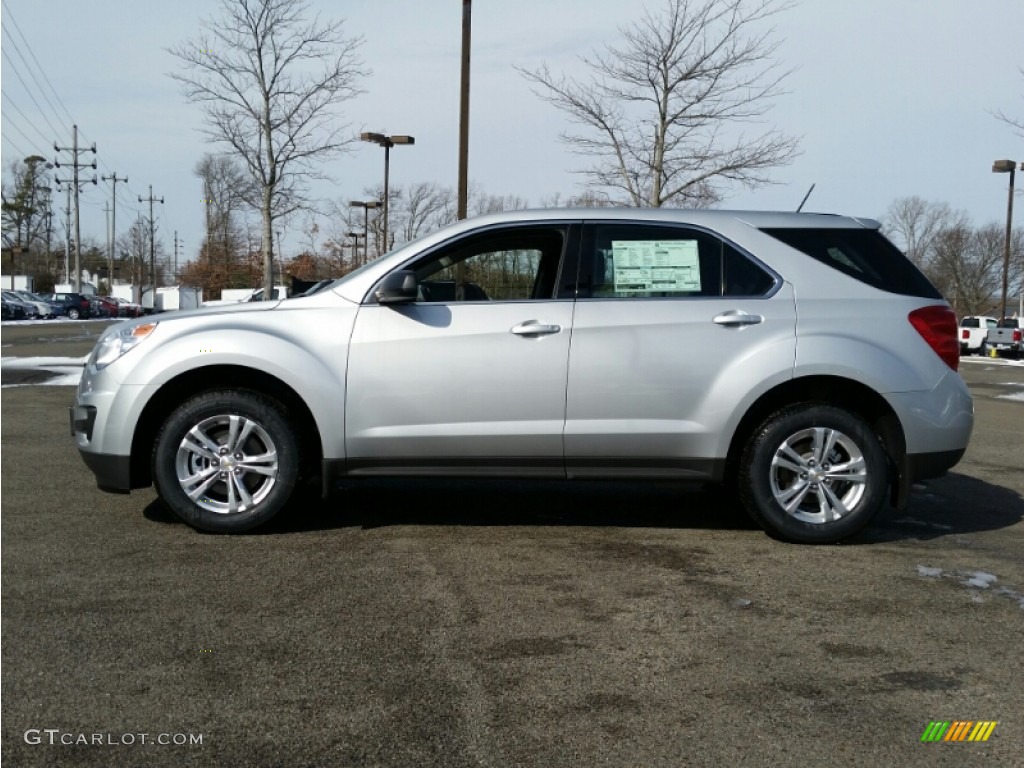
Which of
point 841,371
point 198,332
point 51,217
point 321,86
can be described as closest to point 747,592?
point 841,371

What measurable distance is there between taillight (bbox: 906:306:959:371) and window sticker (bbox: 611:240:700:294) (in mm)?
1188

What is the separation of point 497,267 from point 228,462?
182 centimetres

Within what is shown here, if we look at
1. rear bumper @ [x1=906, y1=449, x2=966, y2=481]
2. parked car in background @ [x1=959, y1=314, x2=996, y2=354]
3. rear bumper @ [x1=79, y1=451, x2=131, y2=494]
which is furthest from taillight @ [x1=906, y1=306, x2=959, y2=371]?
parked car in background @ [x1=959, y1=314, x2=996, y2=354]

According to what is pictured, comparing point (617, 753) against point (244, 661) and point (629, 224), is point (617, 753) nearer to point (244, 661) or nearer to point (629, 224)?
point (244, 661)

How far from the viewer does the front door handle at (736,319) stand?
18.2 ft

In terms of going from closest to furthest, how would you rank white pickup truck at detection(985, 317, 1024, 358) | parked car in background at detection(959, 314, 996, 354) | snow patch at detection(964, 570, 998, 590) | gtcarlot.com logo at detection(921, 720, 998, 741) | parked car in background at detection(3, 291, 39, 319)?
Answer: gtcarlot.com logo at detection(921, 720, 998, 741) → snow patch at detection(964, 570, 998, 590) → white pickup truck at detection(985, 317, 1024, 358) → parked car in background at detection(959, 314, 996, 354) → parked car in background at detection(3, 291, 39, 319)

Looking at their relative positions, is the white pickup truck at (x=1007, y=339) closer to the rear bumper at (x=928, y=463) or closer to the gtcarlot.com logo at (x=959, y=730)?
the rear bumper at (x=928, y=463)

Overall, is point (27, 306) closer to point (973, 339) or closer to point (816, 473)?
point (973, 339)

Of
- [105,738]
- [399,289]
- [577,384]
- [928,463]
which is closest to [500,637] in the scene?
[105,738]

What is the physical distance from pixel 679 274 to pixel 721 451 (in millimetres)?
994

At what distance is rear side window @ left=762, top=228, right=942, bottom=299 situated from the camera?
5.72 metres

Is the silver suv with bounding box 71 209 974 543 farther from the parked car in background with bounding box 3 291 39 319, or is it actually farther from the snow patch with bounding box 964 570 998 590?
the parked car in background with bounding box 3 291 39 319

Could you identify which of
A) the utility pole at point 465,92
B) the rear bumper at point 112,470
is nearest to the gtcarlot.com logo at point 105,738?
the rear bumper at point 112,470

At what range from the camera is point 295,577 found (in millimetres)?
4848
